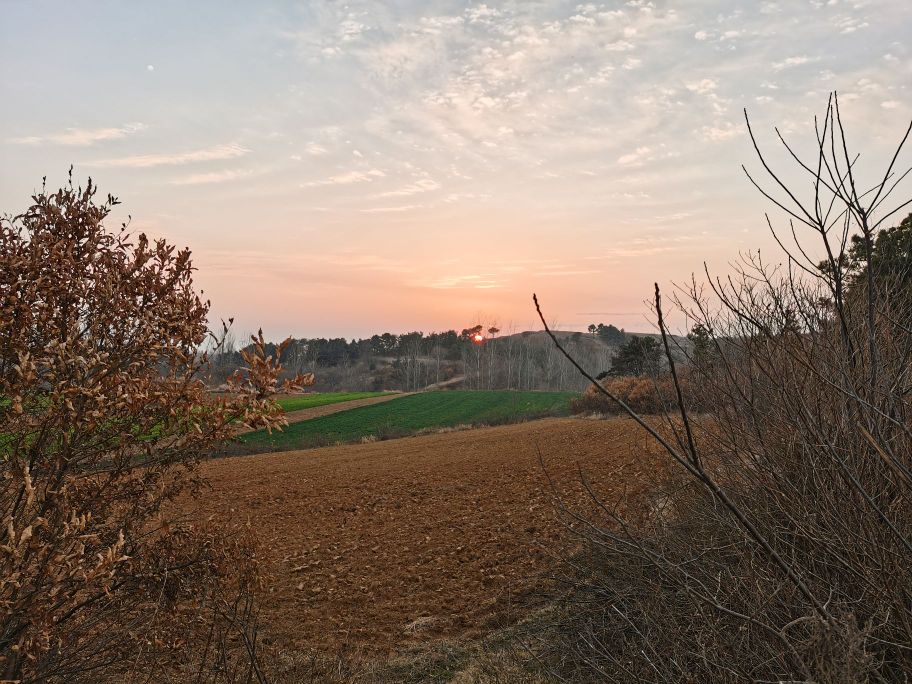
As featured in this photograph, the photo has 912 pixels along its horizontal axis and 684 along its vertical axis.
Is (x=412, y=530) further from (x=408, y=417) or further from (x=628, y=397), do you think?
(x=408, y=417)

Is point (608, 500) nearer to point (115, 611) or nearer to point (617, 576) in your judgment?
point (617, 576)

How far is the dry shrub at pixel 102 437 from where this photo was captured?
332 centimetres

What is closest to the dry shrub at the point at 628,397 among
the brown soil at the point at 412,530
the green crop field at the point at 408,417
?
the brown soil at the point at 412,530

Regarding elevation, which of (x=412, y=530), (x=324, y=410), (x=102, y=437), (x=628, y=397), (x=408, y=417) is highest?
(x=102, y=437)

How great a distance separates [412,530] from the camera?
1239cm

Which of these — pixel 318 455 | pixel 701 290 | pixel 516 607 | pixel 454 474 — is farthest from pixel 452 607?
pixel 318 455

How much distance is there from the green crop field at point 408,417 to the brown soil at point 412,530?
36.6ft

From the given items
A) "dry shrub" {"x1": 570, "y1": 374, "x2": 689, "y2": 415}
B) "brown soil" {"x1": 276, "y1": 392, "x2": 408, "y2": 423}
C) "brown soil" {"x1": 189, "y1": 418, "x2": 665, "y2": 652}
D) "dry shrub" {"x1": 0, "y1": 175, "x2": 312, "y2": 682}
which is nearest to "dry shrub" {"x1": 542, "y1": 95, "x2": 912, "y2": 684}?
"brown soil" {"x1": 189, "y1": 418, "x2": 665, "y2": 652}

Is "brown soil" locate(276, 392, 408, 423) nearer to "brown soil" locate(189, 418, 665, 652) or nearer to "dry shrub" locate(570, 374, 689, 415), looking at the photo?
"dry shrub" locate(570, 374, 689, 415)

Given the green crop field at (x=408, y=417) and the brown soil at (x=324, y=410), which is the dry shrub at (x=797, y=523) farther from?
the brown soil at (x=324, y=410)

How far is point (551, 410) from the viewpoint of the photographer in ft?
155

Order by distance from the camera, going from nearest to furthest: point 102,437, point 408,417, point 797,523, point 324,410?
1. point 797,523
2. point 102,437
3. point 408,417
4. point 324,410

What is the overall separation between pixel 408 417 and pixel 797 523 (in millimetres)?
46235

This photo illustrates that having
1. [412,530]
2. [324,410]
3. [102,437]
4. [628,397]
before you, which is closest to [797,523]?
[102,437]
